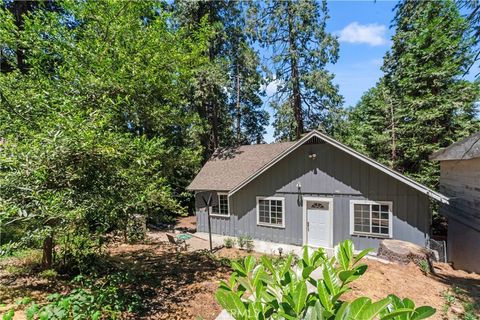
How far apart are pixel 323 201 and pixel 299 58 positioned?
14.0 metres

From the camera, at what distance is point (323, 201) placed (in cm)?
1159

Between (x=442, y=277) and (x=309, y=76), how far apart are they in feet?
51.4

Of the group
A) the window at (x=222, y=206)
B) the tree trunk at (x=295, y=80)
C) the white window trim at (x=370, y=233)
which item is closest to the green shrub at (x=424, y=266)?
the white window trim at (x=370, y=233)

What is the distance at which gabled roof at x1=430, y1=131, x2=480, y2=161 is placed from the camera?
327 inches

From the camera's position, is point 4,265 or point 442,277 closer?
point 4,265

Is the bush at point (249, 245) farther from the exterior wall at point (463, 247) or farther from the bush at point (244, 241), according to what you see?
the exterior wall at point (463, 247)

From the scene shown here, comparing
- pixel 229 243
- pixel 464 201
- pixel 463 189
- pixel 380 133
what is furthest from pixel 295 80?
pixel 464 201

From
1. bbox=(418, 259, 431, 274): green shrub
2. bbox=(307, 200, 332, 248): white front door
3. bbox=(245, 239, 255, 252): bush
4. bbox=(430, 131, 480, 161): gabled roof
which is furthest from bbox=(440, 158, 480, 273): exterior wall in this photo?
bbox=(245, 239, 255, 252): bush

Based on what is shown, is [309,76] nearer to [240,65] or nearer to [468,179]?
[240,65]

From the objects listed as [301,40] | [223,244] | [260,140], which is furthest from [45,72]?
[260,140]

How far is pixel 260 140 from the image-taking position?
90.5ft

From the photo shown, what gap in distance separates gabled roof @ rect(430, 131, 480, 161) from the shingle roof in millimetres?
7150

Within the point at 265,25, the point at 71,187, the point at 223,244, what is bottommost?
the point at 223,244

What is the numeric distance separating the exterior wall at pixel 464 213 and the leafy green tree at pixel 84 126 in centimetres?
989
